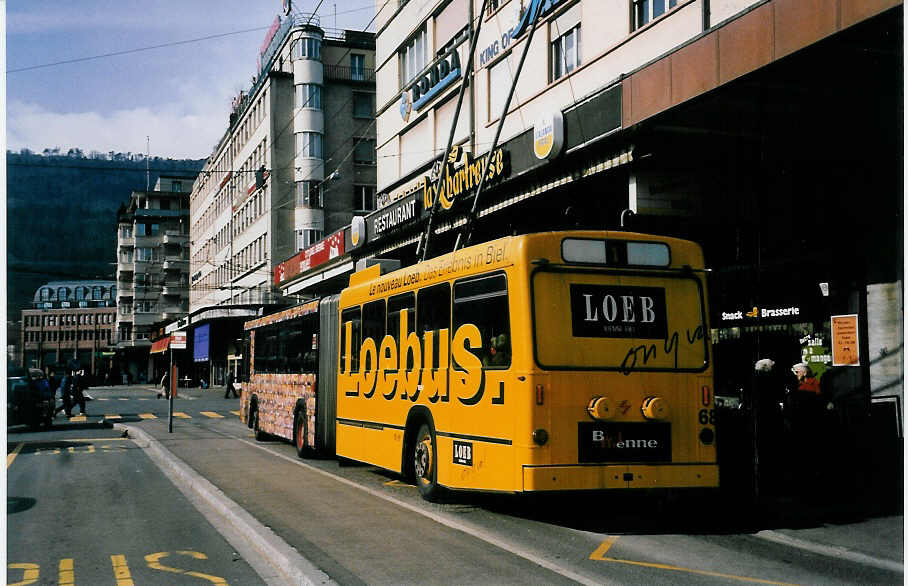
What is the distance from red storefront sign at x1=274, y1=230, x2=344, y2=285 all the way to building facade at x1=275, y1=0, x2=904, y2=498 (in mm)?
11625

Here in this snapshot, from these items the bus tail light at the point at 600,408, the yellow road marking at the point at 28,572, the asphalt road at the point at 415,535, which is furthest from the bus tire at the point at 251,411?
the yellow road marking at the point at 28,572

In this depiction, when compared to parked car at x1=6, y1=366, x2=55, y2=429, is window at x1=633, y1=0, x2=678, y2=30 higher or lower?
higher

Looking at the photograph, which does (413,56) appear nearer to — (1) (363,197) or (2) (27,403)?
(2) (27,403)

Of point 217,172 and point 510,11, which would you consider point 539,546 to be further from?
point 217,172

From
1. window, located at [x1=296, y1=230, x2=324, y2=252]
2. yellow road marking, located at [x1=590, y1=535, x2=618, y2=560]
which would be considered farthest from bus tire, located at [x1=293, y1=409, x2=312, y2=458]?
window, located at [x1=296, y1=230, x2=324, y2=252]

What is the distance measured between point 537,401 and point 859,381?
790 centimetres

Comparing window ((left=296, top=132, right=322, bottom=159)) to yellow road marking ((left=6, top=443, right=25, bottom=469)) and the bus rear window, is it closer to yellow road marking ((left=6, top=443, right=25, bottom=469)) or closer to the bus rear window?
yellow road marking ((left=6, top=443, right=25, bottom=469))

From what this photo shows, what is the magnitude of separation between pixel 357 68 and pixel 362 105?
3281 millimetres

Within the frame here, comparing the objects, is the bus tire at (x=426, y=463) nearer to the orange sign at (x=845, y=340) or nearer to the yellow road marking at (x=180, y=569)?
the yellow road marking at (x=180, y=569)

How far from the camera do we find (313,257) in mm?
37969

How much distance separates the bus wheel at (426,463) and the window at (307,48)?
58.5 m

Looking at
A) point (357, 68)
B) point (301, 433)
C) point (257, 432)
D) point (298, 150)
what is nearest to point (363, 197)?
point (298, 150)

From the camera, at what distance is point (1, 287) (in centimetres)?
728

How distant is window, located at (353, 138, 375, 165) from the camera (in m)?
66.3
